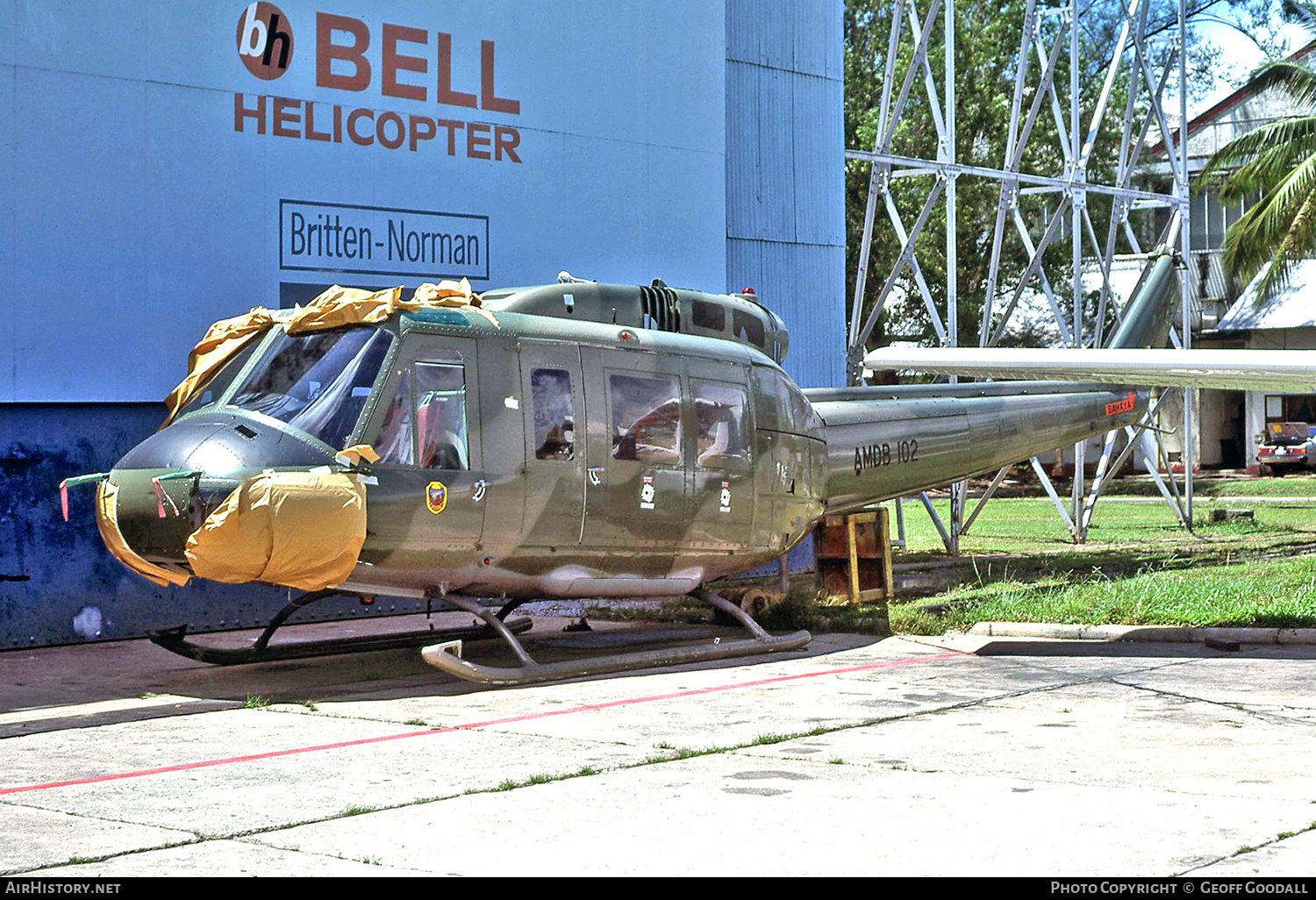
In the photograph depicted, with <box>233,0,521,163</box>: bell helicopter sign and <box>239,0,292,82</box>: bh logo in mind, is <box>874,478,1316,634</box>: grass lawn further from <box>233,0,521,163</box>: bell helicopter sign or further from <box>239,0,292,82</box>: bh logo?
<box>239,0,292,82</box>: bh logo

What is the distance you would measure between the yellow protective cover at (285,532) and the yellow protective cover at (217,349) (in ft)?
5.35

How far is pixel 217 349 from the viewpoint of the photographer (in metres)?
11.3

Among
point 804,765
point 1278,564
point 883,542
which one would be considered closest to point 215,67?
point 883,542

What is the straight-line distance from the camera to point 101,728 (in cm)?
934

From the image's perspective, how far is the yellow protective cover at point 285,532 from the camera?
32.0ft

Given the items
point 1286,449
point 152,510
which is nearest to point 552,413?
point 152,510

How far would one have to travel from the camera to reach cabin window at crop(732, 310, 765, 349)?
13.7 m

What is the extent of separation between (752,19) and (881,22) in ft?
79.6

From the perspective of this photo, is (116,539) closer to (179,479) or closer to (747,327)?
(179,479)

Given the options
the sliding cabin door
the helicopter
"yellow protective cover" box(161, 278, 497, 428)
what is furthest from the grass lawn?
"yellow protective cover" box(161, 278, 497, 428)

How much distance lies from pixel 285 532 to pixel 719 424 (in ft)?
13.6

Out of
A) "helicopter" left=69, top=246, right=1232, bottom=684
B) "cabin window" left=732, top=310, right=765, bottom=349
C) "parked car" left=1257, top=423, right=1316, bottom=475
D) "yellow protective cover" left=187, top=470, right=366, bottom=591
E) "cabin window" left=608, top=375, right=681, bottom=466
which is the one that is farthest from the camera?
"parked car" left=1257, top=423, right=1316, bottom=475

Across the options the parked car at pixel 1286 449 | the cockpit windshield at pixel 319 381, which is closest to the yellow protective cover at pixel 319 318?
the cockpit windshield at pixel 319 381

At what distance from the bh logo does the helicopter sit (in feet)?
12.2
